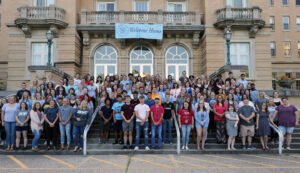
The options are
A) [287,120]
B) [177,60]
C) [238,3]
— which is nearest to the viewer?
[287,120]

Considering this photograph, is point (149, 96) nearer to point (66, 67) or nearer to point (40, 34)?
point (66, 67)

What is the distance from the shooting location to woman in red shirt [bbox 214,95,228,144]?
28.9 feet

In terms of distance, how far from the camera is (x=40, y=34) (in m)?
18.2

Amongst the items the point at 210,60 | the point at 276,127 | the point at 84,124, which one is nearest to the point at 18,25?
the point at 84,124

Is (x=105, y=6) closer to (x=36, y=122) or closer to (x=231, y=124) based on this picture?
(x=36, y=122)

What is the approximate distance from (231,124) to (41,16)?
15.4m

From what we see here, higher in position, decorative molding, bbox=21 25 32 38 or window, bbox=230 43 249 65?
decorative molding, bbox=21 25 32 38

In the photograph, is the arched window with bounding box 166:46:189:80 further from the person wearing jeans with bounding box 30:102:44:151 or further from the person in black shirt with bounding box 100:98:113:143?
the person wearing jeans with bounding box 30:102:44:151

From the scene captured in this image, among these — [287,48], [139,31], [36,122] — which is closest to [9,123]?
[36,122]

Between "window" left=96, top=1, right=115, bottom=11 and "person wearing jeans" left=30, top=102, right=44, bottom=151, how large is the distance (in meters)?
13.4

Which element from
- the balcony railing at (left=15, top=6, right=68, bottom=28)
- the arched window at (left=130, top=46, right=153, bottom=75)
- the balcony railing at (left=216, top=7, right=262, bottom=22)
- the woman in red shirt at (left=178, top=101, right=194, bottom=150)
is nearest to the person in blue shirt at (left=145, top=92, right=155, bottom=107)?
the woman in red shirt at (left=178, top=101, right=194, bottom=150)

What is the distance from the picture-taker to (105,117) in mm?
8992

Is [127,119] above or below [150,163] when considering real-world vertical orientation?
above

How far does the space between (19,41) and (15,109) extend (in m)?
11.6
